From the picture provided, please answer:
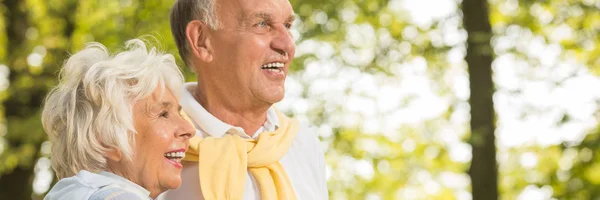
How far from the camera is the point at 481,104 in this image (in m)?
8.48

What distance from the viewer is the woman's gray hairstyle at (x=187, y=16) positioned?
110 inches

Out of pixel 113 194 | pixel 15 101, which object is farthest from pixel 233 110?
pixel 15 101

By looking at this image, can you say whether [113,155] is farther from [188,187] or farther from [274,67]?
[274,67]

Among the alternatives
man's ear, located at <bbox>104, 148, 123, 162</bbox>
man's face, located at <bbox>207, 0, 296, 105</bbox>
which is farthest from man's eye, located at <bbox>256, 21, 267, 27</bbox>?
man's ear, located at <bbox>104, 148, 123, 162</bbox>

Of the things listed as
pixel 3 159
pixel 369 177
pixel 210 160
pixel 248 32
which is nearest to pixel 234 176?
pixel 210 160

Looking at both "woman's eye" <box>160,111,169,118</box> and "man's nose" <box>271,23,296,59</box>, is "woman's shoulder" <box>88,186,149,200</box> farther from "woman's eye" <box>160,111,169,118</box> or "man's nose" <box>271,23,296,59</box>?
"man's nose" <box>271,23,296,59</box>

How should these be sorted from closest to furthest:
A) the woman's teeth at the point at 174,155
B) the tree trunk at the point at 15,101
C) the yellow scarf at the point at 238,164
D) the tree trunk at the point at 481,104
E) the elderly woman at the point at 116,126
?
the elderly woman at the point at 116,126 < the woman's teeth at the point at 174,155 < the yellow scarf at the point at 238,164 < the tree trunk at the point at 481,104 < the tree trunk at the point at 15,101

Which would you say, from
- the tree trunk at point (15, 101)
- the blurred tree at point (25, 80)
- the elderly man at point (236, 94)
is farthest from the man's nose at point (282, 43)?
the tree trunk at point (15, 101)

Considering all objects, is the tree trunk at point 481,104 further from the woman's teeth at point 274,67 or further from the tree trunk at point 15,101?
the woman's teeth at point 274,67

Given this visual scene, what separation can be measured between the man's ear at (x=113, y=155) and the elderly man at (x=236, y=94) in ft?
1.31

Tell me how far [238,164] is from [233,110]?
0.22 m

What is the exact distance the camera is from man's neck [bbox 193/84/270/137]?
9.24ft

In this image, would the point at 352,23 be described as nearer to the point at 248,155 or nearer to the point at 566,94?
the point at 566,94

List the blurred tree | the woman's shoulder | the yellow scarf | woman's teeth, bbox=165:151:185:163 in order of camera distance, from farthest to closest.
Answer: the blurred tree < the yellow scarf < woman's teeth, bbox=165:151:185:163 < the woman's shoulder
